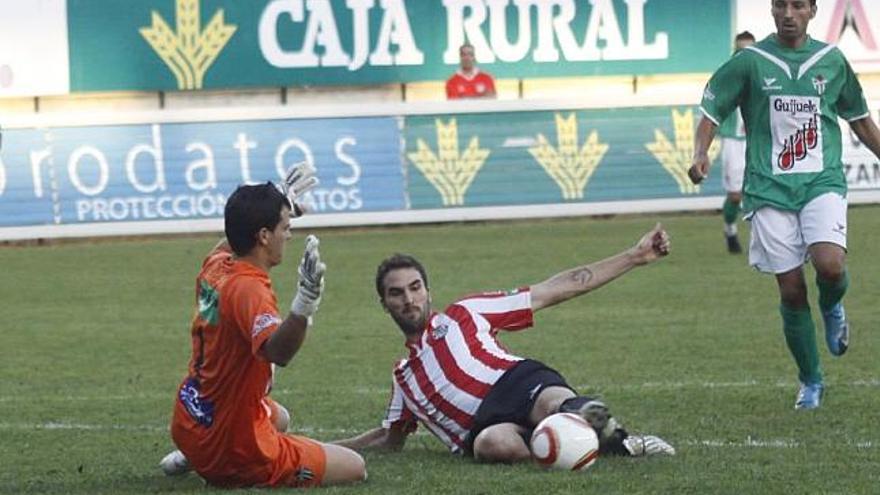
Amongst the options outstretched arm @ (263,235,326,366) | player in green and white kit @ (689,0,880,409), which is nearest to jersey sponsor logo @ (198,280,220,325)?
outstretched arm @ (263,235,326,366)

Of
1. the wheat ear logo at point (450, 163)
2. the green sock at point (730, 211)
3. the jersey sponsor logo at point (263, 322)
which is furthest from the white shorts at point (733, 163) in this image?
the jersey sponsor logo at point (263, 322)

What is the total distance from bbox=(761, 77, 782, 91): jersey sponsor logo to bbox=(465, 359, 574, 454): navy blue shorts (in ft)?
7.46

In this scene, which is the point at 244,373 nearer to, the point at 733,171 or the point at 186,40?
the point at 733,171

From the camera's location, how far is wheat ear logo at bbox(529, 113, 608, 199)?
2312cm

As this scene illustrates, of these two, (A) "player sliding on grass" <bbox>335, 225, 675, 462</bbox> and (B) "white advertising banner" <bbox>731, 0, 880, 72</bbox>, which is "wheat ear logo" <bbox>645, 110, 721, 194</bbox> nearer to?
(B) "white advertising banner" <bbox>731, 0, 880, 72</bbox>

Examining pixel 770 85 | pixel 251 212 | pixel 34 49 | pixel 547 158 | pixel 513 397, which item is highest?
pixel 34 49

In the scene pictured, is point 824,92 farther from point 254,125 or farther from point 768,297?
point 254,125

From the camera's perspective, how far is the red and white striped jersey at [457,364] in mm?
8523

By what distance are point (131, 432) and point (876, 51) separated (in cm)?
1847

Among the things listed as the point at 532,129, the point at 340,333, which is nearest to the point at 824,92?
the point at 340,333

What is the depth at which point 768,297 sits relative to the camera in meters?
15.9

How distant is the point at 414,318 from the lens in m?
8.55

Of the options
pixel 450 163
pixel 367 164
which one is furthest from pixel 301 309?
pixel 450 163

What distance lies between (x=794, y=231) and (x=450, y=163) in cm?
1306
